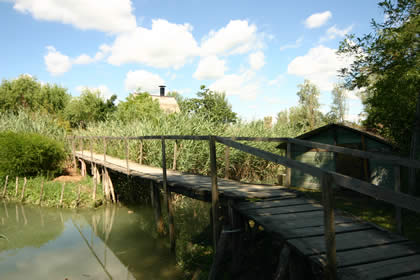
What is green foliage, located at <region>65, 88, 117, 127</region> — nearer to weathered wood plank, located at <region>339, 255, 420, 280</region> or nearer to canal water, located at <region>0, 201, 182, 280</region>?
canal water, located at <region>0, 201, 182, 280</region>

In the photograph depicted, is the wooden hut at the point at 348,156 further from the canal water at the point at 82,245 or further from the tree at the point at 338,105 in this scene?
the tree at the point at 338,105

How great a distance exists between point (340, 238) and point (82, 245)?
7.30 metres

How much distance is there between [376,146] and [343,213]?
7338mm

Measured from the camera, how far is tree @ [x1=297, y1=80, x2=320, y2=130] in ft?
148

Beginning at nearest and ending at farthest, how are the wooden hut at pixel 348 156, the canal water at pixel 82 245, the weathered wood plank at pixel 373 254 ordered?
1. the weathered wood plank at pixel 373 254
2. the canal water at pixel 82 245
3. the wooden hut at pixel 348 156

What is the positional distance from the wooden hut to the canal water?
7088 mm

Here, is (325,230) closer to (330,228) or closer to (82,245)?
(330,228)

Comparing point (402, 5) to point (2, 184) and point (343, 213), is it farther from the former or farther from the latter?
point (2, 184)

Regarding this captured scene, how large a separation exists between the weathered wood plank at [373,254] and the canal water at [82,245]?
13.3 feet

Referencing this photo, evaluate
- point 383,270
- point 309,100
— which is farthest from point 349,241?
point 309,100

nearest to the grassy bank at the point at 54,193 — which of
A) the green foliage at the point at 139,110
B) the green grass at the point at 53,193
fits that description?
the green grass at the point at 53,193

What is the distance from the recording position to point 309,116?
4422 centimetres

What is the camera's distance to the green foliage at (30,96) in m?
33.0

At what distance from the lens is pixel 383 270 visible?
2.42 metres
